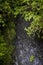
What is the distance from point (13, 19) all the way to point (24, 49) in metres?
0.94

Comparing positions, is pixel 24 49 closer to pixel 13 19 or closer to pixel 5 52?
pixel 5 52

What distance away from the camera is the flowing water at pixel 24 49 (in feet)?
13.9

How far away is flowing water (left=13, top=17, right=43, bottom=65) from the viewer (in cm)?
424

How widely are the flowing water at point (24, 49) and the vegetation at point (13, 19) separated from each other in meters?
0.15

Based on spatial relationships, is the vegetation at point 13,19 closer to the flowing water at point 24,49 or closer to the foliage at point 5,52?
the foliage at point 5,52

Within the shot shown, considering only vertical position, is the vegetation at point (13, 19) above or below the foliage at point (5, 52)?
above

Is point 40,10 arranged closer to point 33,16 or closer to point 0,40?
point 33,16

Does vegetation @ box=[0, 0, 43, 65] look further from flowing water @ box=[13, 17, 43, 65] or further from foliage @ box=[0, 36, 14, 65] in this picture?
flowing water @ box=[13, 17, 43, 65]

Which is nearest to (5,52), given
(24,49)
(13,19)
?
(24,49)

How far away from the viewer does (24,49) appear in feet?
14.8

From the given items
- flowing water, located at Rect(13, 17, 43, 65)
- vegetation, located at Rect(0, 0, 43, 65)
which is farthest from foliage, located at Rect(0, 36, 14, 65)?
flowing water, located at Rect(13, 17, 43, 65)

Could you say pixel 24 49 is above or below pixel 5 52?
above

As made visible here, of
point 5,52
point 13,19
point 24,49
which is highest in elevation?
point 13,19

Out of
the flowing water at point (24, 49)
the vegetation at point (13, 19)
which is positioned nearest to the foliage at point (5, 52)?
the vegetation at point (13, 19)
